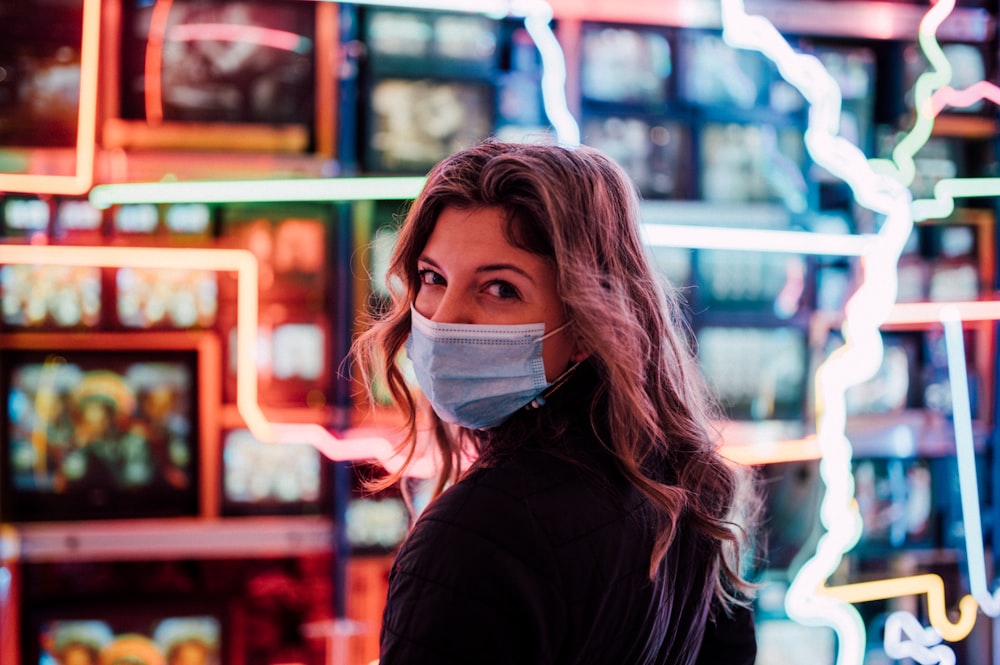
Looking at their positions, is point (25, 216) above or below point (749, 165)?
below

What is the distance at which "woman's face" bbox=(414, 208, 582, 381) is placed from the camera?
102cm

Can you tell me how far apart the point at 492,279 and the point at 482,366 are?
0.38ft

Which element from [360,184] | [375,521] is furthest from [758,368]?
[360,184]

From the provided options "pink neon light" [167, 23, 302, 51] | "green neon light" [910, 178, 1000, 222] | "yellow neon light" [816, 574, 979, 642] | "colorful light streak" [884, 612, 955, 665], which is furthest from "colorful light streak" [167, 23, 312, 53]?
"colorful light streak" [884, 612, 955, 665]

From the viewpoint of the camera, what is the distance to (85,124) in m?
2.20

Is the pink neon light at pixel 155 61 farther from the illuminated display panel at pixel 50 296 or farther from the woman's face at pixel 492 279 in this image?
the woman's face at pixel 492 279

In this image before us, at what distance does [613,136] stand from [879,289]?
933mm

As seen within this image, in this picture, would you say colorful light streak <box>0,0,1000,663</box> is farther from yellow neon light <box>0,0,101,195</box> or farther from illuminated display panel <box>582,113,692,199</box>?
illuminated display panel <box>582,113,692,199</box>

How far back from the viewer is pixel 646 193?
2.66 metres

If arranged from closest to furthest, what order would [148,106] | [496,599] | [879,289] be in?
1. [496,599]
2. [879,289]
3. [148,106]

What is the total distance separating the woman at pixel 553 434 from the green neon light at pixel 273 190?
2.91 ft

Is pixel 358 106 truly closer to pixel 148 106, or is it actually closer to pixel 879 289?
pixel 148 106

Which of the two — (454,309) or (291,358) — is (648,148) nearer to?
(291,358)

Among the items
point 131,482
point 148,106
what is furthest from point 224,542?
point 148,106
